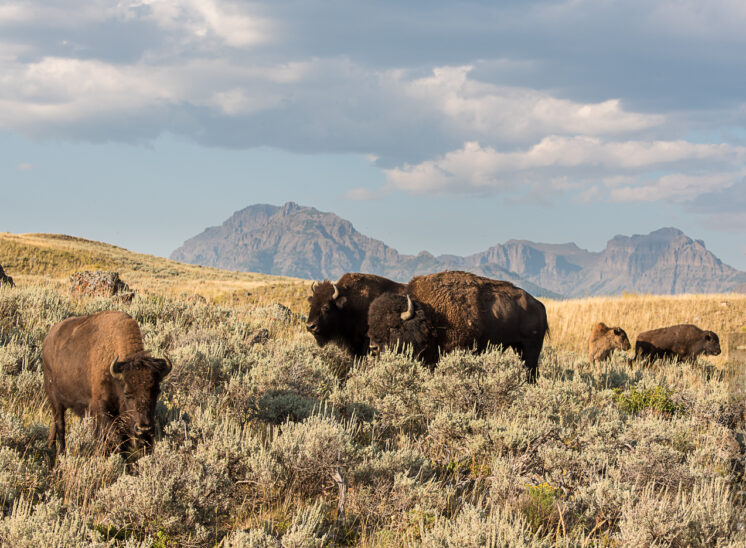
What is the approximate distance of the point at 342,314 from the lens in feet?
36.3

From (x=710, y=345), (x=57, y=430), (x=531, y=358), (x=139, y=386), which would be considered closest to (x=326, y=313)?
(x=531, y=358)

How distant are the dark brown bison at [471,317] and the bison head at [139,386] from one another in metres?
4.38

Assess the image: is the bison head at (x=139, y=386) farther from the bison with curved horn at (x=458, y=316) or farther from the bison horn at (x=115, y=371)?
the bison with curved horn at (x=458, y=316)

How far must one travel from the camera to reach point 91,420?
5273 mm

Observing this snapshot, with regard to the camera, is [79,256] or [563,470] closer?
[563,470]

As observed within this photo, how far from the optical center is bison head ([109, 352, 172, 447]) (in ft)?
16.7

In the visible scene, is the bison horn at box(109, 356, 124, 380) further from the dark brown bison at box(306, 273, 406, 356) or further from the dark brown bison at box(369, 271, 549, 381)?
the dark brown bison at box(306, 273, 406, 356)

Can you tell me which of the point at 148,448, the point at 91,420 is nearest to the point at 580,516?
the point at 148,448

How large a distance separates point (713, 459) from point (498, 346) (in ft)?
11.4

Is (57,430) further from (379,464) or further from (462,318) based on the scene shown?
(462,318)

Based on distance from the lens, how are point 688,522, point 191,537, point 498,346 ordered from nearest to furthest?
1. point 191,537
2. point 688,522
3. point 498,346

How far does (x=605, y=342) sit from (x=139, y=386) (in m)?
14.2

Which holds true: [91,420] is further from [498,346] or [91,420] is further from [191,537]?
[498,346]

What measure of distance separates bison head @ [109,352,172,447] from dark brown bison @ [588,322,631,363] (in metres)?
13.3
